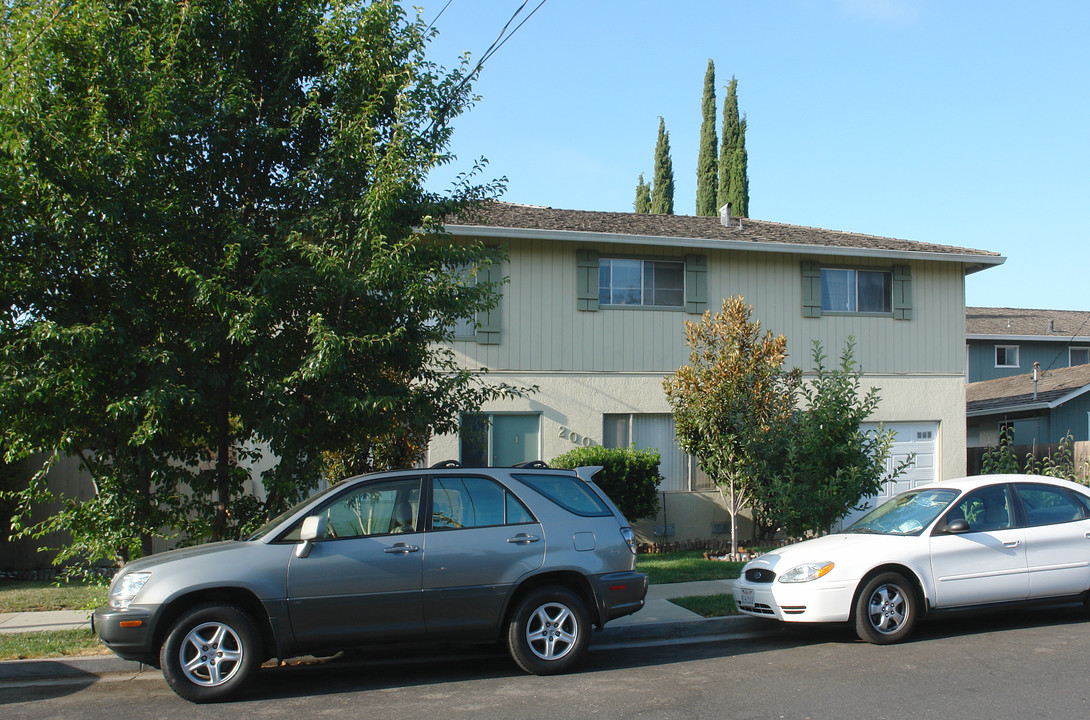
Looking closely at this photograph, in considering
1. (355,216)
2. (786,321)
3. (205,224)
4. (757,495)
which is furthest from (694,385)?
(205,224)

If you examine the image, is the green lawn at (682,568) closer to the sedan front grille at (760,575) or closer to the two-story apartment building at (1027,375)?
the sedan front grille at (760,575)

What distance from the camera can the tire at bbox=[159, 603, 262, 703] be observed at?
258 inches

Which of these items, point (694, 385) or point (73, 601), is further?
point (694, 385)

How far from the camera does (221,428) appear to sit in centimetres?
875

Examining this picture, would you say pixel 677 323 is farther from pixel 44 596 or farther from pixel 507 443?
pixel 44 596

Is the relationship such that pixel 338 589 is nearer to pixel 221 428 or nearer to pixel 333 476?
pixel 221 428

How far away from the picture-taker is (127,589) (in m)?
6.71

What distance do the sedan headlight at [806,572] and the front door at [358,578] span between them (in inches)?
138

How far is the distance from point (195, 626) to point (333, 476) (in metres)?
5.56

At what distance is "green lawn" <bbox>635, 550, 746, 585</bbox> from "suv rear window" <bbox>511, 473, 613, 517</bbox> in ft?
12.3

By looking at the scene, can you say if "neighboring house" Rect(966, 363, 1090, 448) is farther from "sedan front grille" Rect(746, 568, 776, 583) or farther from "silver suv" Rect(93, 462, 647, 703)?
"silver suv" Rect(93, 462, 647, 703)

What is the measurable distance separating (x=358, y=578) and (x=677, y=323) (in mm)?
10064

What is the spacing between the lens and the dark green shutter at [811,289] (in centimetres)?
1648

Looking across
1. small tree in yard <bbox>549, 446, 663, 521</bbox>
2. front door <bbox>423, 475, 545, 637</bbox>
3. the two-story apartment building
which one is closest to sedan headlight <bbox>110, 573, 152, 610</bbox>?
front door <bbox>423, 475, 545, 637</bbox>
